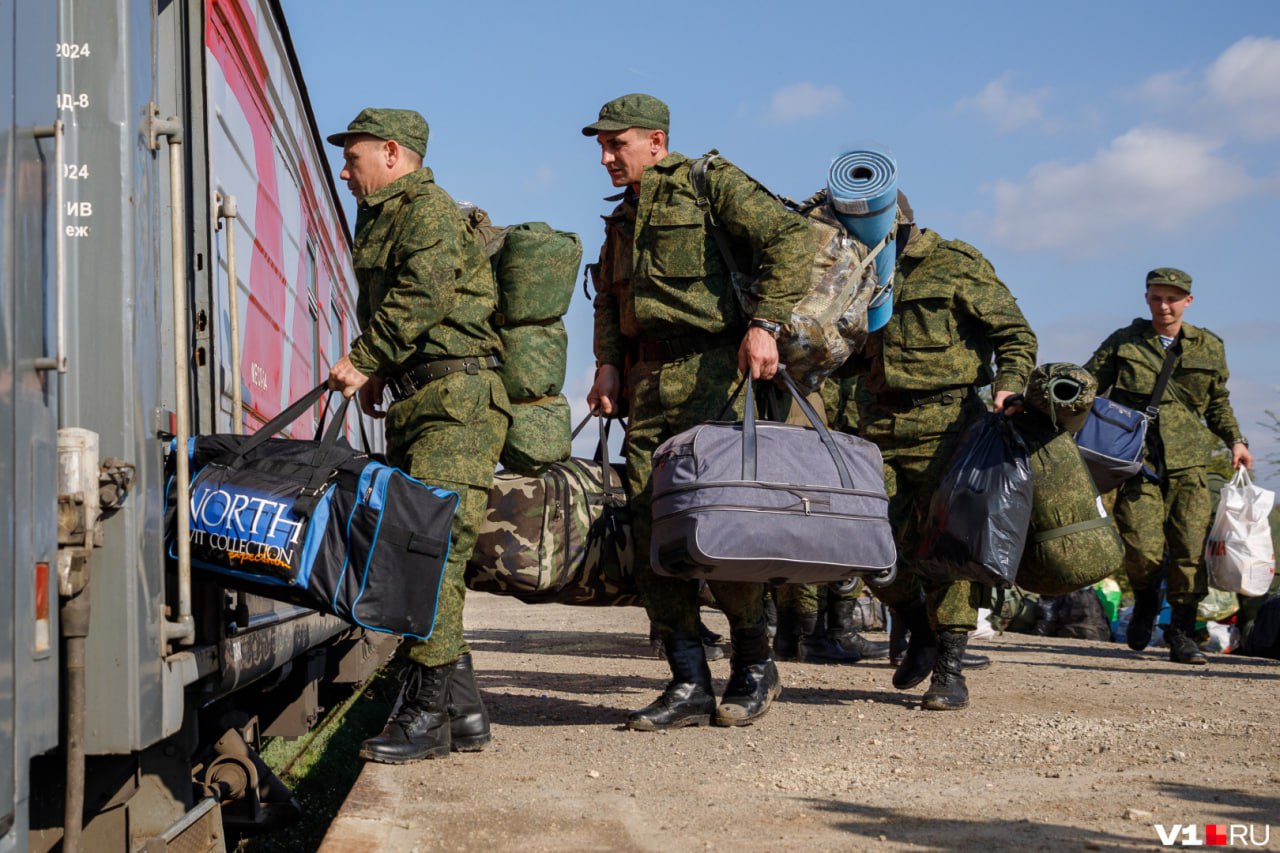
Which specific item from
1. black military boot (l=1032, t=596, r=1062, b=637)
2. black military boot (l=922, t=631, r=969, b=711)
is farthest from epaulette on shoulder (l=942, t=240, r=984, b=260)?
black military boot (l=1032, t=596, r=1062, b=637)

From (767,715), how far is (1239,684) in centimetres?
305

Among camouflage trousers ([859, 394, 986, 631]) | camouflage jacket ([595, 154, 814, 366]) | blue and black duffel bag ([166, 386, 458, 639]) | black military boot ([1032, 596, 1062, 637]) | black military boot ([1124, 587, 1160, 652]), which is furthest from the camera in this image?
black military boot ([1032, 596, 1062, 637])

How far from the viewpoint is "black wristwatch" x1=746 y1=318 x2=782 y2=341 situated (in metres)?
4.89

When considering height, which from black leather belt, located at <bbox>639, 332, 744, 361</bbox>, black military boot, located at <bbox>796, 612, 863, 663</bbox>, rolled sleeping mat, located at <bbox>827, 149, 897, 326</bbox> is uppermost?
rolled sleeping mat, located at <bbox>827, 149, 897, 326</bbox>

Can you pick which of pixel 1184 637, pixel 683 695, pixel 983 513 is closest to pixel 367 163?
pixel 683 695

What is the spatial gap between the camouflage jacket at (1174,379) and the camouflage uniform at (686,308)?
14.4 feet

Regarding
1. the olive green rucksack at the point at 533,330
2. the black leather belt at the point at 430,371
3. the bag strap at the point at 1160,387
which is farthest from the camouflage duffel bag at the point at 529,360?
the bag strap at the point at 1160,387

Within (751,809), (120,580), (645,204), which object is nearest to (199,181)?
(120,580)

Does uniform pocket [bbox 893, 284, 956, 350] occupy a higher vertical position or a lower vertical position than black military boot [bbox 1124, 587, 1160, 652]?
higher

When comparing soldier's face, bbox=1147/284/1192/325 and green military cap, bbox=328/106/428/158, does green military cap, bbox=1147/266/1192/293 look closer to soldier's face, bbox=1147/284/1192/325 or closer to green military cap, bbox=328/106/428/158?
soldier's face, bbox=1147/284/1192/325

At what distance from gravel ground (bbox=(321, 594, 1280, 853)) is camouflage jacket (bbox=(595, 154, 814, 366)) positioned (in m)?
1.44

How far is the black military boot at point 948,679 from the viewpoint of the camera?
5.96m

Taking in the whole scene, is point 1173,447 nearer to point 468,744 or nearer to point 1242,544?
point 1242,544

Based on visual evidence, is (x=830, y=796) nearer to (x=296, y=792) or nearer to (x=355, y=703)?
(x=296, y=792)
